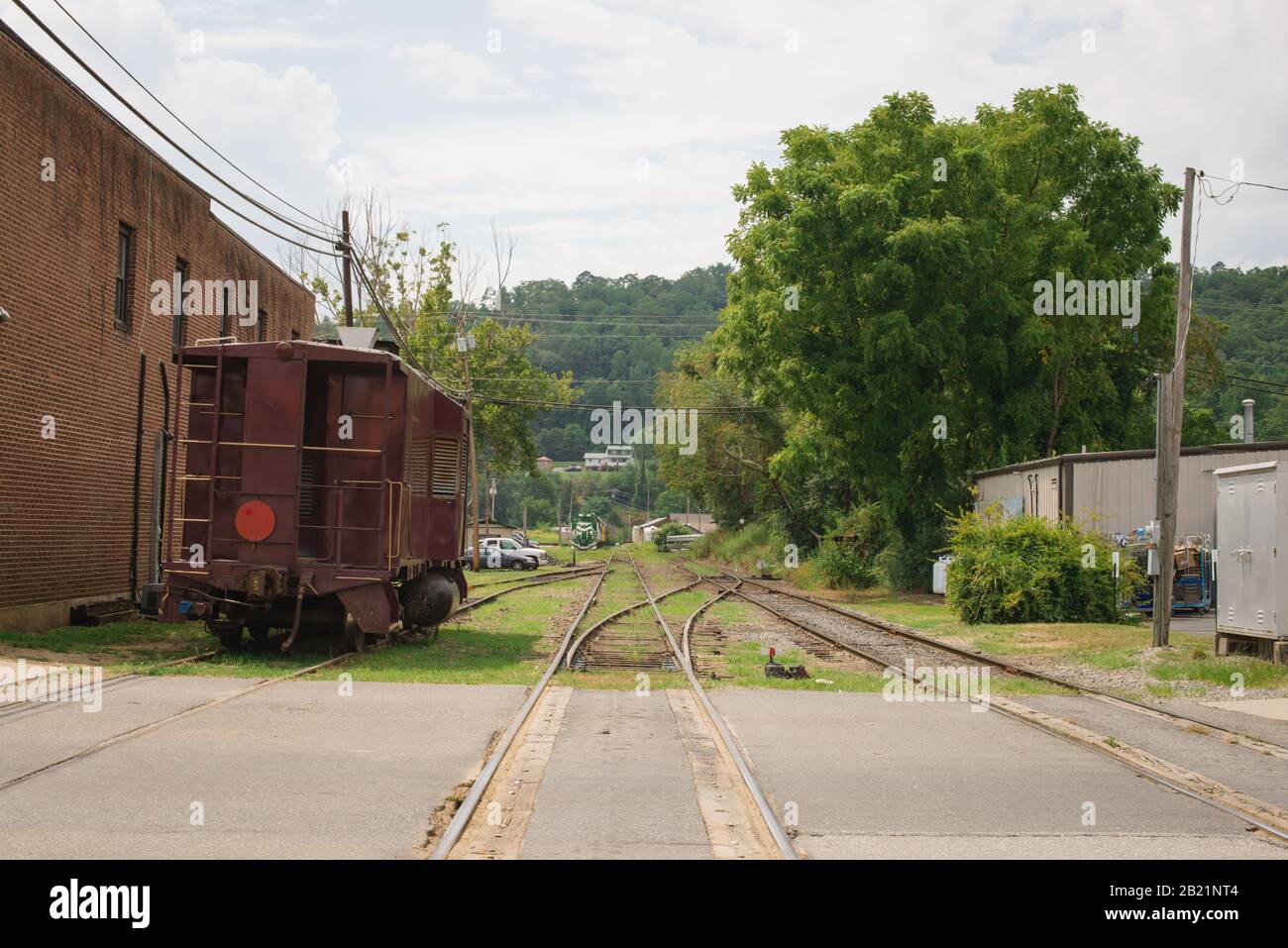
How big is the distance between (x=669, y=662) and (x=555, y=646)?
7.75ft

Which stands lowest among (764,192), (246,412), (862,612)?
(862,612)

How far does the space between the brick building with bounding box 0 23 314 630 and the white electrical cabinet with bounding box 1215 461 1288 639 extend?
→ 1605cm

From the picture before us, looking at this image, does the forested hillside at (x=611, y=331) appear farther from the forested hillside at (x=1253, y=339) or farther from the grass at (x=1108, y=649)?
the grass at (x=1108, y=649)

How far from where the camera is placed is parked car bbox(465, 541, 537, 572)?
55.3 metres

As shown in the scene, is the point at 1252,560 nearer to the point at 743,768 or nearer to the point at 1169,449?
the point at 1169,449

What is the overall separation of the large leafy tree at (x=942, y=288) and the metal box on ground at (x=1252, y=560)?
16564 millimetres

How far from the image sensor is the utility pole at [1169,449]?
19531 millimetres

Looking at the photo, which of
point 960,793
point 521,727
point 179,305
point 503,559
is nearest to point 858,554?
point 503,559

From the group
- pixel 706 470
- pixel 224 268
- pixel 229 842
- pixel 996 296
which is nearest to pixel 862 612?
pixel 996 296

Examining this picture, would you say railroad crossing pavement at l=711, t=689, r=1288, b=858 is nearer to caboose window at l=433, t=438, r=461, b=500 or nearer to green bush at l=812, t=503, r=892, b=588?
caboose window at l=433, t=438, r=461, b=500

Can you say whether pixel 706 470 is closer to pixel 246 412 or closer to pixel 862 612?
pixel 862 612

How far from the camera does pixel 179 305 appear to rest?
948 inches

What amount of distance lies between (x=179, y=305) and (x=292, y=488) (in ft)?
32.7

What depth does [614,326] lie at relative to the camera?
112625 millimetres
